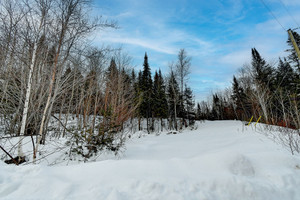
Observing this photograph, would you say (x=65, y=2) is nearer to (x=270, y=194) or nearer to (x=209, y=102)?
(x=270, y=194)

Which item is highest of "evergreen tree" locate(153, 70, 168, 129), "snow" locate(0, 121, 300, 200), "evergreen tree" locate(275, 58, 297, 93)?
"evergreen tree" locate(275, 58, 297, 93)

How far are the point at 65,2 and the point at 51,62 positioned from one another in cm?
166

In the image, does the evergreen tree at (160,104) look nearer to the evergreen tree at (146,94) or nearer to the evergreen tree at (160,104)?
the evergreen tree at (160,104)

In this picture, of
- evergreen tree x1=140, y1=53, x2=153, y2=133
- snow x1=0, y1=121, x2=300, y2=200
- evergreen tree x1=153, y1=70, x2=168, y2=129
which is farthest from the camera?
evergreen tree x1=153, y1=70, x2=168, y2=129

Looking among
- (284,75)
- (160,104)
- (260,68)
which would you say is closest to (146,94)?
(160,104)

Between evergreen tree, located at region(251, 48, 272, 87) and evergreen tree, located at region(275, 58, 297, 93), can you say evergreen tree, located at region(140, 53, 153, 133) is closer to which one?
evergreen tree, located at region(251, 48, 272, 87)

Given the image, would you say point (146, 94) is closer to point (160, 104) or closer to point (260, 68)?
point (160, 104)

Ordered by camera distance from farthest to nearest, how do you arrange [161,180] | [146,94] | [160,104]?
[160,104]
[146,94]
[161,180]

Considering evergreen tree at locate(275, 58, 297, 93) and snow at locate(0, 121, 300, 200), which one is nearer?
snow at locate(0, 121, 300, 200)

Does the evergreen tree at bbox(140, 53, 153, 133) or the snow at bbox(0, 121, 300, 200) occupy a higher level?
the evergreen tree at bbox(140, 53, 153, 133)

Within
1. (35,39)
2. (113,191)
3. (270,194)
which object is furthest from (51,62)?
(270,194)

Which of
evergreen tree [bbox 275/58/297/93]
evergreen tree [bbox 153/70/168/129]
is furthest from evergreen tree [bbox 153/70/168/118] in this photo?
evergreen tree [bbox 275/58/297/93]

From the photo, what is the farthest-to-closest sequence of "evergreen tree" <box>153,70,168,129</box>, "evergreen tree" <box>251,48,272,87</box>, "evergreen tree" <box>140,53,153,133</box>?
"evergreen tree" <box>153,70,168,129</box> → "evergreen tree" <box>140,53,153,133</box> → "evergreen tree" <box>251,48,272,87</box>

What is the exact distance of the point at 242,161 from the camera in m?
2.22
